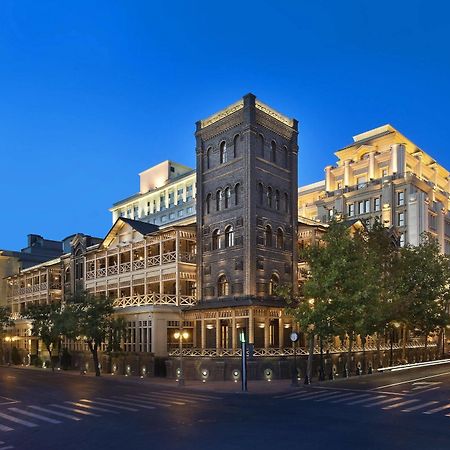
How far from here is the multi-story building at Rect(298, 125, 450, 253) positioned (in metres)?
83.4

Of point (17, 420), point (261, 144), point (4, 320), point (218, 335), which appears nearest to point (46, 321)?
point (4, 320)

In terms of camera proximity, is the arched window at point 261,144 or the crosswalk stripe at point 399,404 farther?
the arched window at point 261,144

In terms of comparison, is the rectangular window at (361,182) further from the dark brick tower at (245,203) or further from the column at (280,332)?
the column at (280,332)

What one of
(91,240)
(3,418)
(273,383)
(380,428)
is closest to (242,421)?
(380,428)

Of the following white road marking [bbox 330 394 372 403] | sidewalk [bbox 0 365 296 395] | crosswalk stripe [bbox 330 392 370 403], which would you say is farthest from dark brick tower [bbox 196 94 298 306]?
white road marking [bbox 330 394 372 403]

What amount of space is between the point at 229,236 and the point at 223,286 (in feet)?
14.4

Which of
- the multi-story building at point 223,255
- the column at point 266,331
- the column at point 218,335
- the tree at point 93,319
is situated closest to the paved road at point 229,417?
the column at point 266,331

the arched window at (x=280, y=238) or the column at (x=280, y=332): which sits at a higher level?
the arched window at (x=280, y=238)

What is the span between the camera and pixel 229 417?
22781mm

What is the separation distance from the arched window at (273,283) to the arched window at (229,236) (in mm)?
4537

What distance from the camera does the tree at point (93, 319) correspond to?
162 ft

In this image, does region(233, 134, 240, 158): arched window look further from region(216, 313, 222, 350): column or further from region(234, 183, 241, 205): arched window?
region(216, 313, 222, 350): column

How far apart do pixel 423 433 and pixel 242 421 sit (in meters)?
6.85

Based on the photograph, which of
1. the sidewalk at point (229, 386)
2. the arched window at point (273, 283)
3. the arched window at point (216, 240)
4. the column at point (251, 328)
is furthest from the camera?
the arched window at point (216, 240)
